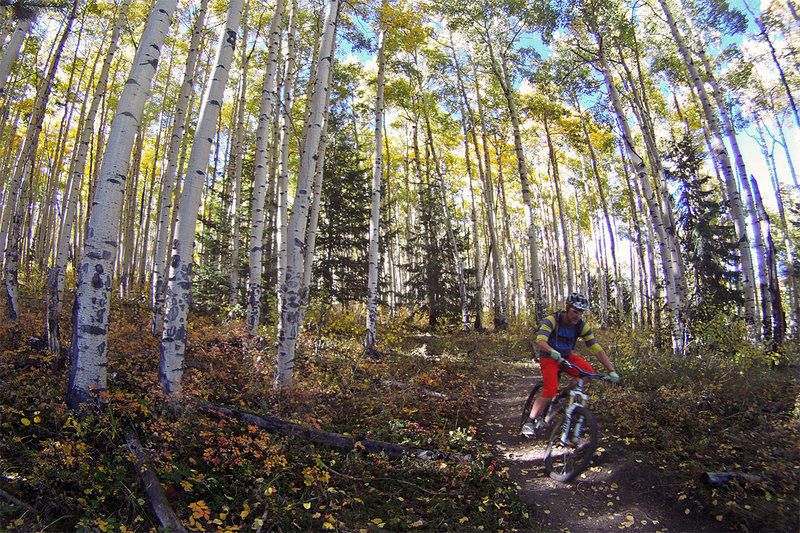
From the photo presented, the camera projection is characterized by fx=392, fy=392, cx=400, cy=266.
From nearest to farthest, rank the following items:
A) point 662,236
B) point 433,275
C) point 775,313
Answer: point 775,313, point 662,236, point 433,275

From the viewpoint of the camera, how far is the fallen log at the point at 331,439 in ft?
15.5

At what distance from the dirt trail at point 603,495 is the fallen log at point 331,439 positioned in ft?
2.83

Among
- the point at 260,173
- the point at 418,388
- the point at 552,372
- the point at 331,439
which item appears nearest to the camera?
the point at 331,439

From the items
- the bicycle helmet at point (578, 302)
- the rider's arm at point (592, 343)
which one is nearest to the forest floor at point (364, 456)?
the rider's arm at point (592, 343)

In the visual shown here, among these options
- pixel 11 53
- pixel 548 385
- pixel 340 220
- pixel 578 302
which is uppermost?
pixel 11 53

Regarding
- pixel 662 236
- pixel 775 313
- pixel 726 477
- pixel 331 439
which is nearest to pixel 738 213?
pixel 662 236

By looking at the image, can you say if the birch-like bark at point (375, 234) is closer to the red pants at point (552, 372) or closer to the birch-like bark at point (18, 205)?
the red pants at point (552, 372)

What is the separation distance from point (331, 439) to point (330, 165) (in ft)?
37.4

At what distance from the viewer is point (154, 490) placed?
3195mm

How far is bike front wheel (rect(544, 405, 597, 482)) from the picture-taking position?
432cm

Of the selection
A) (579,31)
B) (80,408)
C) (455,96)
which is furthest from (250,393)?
(455,96)

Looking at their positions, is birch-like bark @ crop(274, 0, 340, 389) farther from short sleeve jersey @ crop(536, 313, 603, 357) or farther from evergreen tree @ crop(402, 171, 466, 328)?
evergreen tree @ crop(402, 171, 466, 328)

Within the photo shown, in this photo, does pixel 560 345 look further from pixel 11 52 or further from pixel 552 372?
pixel 11 52

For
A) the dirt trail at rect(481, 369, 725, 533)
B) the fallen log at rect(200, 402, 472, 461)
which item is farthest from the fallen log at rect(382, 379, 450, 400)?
the fallen log at rect(200, 402, 472, 461)
